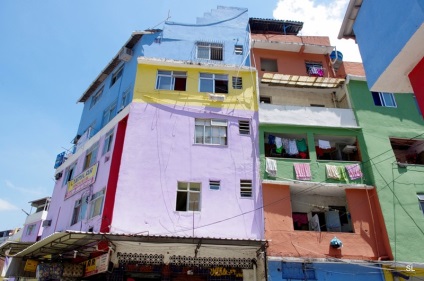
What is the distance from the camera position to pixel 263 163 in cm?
1642

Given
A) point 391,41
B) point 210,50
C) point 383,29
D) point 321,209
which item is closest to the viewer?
point 391,41

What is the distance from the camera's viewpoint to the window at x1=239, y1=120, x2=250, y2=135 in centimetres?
1722

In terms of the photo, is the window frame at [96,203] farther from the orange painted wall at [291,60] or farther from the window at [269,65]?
the window at [269,65]

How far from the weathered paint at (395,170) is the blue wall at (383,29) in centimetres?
969

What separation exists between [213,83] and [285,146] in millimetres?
5028

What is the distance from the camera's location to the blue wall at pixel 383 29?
20.6ft

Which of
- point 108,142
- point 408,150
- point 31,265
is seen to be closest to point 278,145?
point 408,150

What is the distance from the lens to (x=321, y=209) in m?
16.8

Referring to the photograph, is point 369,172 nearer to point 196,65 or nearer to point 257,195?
point 257,195

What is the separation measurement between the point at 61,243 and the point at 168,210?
437 centimetres

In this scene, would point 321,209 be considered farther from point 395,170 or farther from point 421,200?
point 421,200

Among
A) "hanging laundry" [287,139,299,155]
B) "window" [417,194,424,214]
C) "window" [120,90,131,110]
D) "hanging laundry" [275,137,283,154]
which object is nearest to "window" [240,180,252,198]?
"hanging laundry" [275,137,283,154]

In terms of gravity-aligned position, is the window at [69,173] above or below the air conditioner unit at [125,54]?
below

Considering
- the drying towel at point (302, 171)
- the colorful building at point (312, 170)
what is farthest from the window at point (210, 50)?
the drying towel at point (302, 171)
